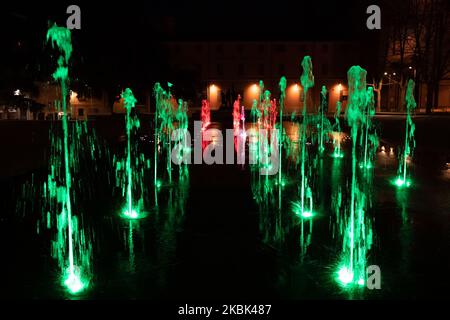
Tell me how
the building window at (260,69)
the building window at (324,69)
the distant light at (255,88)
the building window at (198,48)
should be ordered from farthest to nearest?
1. the distant light at (255,88)
2. the building window at (260,69)
3. the building window at (198,48)
4. the building window at (324,69)

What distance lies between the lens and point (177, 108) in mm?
45125

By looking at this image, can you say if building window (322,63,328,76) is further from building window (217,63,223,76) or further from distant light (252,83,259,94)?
building window (217,63,223,76)

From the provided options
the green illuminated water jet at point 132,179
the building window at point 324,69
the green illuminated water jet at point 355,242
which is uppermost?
the building window at point 324,69

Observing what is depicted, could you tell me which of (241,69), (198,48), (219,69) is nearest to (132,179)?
(198,48)

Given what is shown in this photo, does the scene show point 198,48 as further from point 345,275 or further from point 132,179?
point 345,275

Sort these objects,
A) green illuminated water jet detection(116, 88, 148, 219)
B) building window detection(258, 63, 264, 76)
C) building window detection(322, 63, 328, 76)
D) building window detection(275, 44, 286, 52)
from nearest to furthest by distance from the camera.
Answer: green illuminated water jet detection(116, 88, 148, 219)
building window detection(322, 63, 328, 76)
building window detection(275, 44, 286, 52)
building window detection(258, 63, 264, 76)

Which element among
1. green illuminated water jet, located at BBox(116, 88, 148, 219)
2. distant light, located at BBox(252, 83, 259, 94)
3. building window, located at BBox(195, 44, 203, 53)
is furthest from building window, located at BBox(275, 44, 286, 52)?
green illuminated water jet, located at BBox(116, 88, 148, 219)

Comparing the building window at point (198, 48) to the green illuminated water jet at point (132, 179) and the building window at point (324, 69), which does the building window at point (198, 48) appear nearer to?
the building window at point (324, 69)

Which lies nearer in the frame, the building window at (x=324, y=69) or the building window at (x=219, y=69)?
the building window at (x=324, y=69)

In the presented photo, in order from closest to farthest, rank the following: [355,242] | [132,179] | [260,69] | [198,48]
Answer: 1. [355,242]
2. [132,179]
3. [198,48]
4. [260,69]

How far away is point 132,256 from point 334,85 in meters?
53.7

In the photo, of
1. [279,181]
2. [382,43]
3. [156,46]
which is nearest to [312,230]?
[279,181]

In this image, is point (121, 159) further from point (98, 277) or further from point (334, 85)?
point (334, 85)

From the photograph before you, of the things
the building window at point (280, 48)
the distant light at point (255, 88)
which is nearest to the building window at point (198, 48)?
the distant light at point (255, 88)
